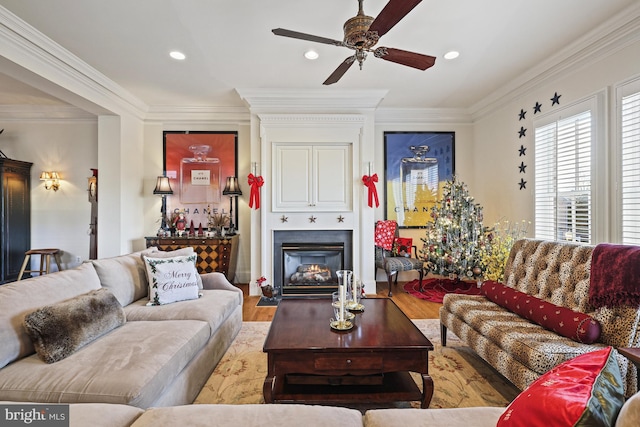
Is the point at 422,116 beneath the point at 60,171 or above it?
above

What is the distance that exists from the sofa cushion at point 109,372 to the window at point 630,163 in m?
3.72

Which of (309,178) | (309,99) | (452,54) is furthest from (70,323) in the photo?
(452,54)

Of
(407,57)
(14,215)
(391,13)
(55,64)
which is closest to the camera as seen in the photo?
(391,13)

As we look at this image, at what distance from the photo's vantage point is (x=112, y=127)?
4426 millimetres

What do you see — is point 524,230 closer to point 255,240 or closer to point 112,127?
point 255,240

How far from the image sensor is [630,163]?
2.68 metres

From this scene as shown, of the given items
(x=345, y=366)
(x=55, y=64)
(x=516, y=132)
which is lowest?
(x=345, y=366)

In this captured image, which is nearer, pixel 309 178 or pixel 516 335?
pixel 516 335

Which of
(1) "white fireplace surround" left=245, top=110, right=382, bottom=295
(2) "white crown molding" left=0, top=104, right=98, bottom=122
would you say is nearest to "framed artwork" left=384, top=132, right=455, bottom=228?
(1) "white fireplace surround" left=245, top=110, right=382, bottom=295

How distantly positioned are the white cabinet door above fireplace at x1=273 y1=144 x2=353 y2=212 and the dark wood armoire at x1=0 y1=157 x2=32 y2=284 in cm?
408

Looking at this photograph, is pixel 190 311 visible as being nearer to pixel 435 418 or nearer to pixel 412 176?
pixel 435 418

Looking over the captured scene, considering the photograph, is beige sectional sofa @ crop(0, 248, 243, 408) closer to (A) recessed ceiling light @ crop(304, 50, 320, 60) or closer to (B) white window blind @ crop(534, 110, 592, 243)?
(A) recessed ceiling light @ crop(304, 50, 320, 60)

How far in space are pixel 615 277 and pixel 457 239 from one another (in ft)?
8.43

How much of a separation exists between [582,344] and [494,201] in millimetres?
3392
